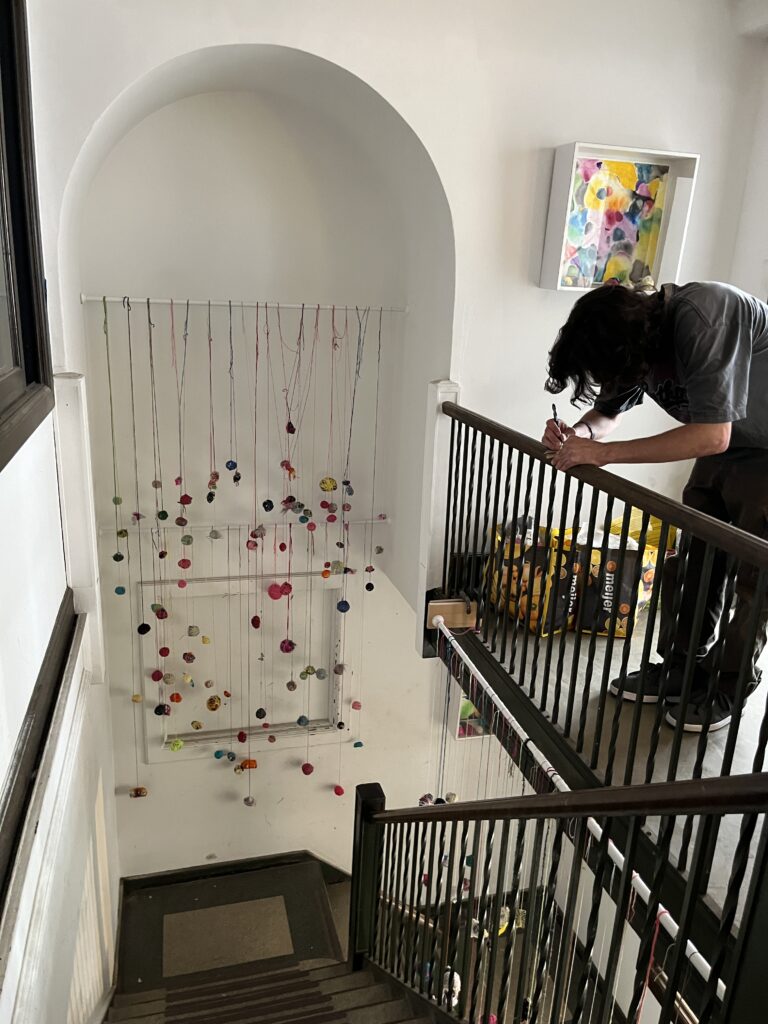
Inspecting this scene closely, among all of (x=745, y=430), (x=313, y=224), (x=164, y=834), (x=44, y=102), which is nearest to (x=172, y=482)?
(x=313, y=224)

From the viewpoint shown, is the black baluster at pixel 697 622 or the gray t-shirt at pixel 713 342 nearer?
the black baluster at pixel 697 622

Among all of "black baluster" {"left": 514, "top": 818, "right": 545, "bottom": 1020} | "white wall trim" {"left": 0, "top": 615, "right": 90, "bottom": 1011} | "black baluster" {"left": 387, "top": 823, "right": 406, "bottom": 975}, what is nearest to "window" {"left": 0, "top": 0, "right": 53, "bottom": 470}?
"white wall trim" {"left": 0, "top": 615, "right": 90, "bottom": 1011}

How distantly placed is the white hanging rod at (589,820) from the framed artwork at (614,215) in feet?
5.25

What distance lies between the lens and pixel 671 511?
1821mm

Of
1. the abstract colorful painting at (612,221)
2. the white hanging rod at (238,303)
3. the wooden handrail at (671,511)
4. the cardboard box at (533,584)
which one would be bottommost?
the cardboard box at (533,584)

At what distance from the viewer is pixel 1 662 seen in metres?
1.82

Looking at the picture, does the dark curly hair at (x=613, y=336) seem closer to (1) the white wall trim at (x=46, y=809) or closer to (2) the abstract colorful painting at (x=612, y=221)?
(2) the abstract colorful painting at (x=612, y=221)

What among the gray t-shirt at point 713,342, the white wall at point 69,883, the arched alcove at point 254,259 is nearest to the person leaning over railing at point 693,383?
the gray t-shirt at point 713,342

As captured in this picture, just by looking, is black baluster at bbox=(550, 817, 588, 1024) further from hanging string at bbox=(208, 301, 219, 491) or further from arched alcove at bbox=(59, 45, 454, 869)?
hanging string at bbox=(208, 301, 219, 491)

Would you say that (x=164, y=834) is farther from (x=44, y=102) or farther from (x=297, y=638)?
(x=44, y=102)

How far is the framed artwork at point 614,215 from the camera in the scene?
326 centimetres

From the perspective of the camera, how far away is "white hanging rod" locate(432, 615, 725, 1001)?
178cm

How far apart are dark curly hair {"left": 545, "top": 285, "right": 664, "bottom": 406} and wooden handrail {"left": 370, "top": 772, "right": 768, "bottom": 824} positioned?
1.09m

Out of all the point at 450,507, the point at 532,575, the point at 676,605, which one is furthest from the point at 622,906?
the point at 450,507
